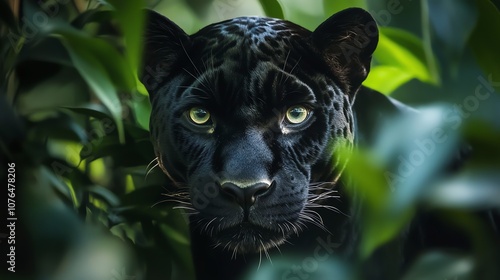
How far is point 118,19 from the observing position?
0.69 m

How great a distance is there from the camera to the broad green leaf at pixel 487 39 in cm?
70

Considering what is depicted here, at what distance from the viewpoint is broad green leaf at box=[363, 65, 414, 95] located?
2.34 feet

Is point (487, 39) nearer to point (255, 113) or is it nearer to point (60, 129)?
point (255, 113)

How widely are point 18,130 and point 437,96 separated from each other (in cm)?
49

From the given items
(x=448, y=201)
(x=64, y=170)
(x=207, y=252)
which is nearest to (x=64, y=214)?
(x=64, y=170)

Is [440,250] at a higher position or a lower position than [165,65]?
lower

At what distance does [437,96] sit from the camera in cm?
73

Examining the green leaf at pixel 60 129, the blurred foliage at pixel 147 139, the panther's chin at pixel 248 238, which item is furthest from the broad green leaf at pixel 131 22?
the panther's chin at pixel 248 238

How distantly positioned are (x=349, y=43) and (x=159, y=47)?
214 millimetres

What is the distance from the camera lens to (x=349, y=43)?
0.69 m

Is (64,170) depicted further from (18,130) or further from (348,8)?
(348,8)

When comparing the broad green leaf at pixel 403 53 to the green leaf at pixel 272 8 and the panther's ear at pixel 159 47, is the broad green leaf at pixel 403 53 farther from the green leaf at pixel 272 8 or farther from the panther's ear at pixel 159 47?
the panther's ear at pixel 159 47

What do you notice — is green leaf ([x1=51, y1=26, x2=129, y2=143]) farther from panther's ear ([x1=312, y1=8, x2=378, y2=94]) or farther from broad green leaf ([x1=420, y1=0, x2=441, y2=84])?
broad green leaf ([x1=420, y1=0, x2=441, y2=84])

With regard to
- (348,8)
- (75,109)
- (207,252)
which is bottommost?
(207,252)
